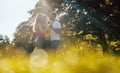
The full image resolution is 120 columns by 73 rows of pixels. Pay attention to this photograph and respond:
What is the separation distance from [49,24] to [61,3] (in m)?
24.0

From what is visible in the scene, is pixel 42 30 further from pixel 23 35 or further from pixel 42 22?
pixel 23 35

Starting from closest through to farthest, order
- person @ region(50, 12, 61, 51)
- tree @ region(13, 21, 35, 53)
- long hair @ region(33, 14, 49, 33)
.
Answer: person @ region(50, 12, 61, 51)
long hair @ region(33, 14, 49, 33)
tree @ region(13, 21, 35, 53)

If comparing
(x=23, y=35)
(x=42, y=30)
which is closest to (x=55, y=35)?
(x=42, y=30)

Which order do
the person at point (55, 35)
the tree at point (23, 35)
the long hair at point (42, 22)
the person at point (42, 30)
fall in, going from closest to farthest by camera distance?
1. the person at point (55, 35)
2. the person at point (42, 30)
3. the long hair at point (42, 22)
4. the tree at point (23, 35)

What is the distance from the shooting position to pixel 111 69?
6648mm

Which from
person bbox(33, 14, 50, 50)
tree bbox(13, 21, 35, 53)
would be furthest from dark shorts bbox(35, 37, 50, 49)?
tree bbox(13, 21, 35, 53)

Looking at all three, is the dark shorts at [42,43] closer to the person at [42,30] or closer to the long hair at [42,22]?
the person at [42,30]

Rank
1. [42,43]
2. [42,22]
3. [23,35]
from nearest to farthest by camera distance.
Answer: [42,43]
[42,22]
[23,35]

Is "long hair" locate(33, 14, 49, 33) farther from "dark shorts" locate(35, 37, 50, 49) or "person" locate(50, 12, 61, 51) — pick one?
"dark shorts" locate(35, 37, 50, 49)

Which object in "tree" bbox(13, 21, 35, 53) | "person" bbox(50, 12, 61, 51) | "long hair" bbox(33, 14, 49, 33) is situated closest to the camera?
"person" bbox(50, 12, 61, 51)

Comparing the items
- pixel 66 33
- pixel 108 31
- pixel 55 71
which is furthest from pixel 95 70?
pixel 66 33

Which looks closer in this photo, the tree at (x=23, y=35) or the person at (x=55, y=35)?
the person at (x=55, y=35)

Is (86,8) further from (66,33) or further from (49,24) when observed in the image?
(49,24)

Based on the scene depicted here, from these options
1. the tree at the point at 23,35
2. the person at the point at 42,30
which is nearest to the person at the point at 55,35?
the person at the point at 42,30
